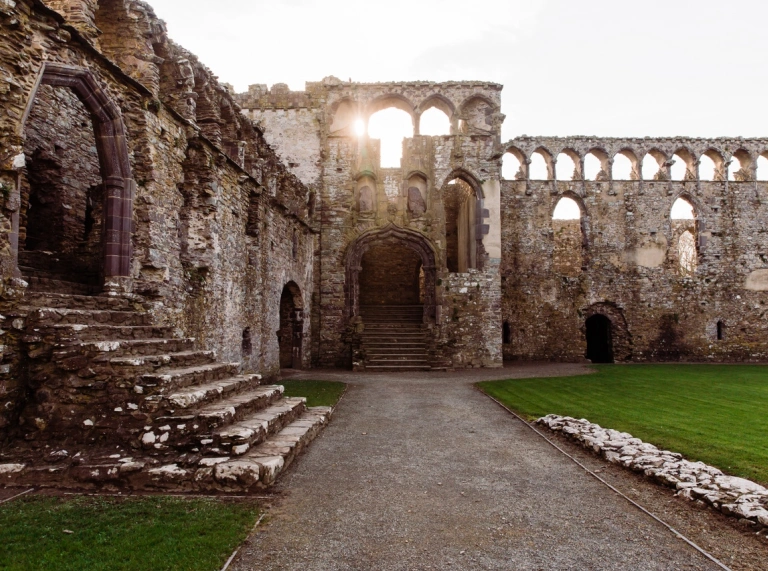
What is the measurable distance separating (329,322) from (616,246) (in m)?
14.0

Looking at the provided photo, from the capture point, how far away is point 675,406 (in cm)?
953

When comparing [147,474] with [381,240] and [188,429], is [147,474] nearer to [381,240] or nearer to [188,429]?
[188,429]

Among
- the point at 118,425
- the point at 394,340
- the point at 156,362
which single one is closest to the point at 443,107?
the point at 394,340

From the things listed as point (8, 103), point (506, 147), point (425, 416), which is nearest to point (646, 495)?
point (425, 416)

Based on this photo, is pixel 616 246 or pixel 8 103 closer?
pixel 8 103

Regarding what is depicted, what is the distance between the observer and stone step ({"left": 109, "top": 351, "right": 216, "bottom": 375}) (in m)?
5.27

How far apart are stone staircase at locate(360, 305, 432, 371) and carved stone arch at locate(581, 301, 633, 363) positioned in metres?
8.48

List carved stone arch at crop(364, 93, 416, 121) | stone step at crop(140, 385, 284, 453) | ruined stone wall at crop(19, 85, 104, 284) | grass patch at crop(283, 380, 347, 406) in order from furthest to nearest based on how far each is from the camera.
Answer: carved stone arch at crop(364, 93, 416, 121)
grass patch at crop(283, 380, 347, 406)
ruined stone wall at crop(19, 85, 104, 284)
stone step at crop(140, 385, 284, 453)

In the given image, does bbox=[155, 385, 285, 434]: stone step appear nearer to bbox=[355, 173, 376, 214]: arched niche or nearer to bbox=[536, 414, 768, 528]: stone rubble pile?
bbox=[536, 414, 768, 528]: stone rubble pile

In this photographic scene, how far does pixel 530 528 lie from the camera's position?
13.4ft

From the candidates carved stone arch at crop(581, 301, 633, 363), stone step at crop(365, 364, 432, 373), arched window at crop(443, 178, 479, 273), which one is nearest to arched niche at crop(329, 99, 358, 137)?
arched window at crop(443, 178, 479, 273)

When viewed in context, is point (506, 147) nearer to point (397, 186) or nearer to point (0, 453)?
point (397, 186)

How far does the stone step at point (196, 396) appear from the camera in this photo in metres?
5.17

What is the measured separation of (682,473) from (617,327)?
20.0 m
